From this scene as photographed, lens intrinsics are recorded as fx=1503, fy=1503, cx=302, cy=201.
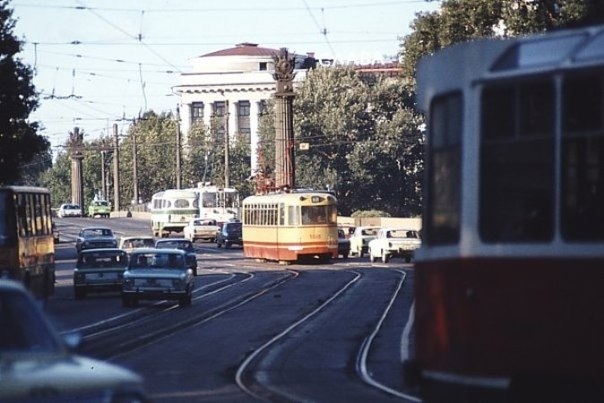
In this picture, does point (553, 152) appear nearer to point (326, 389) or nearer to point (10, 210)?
point (326, 389)

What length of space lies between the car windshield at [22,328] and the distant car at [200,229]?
80898 mm

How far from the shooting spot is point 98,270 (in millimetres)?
44438

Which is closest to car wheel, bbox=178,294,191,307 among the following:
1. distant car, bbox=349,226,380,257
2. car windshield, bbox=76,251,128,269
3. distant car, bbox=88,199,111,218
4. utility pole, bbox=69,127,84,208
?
car windshield, bbox=76,251,128,269

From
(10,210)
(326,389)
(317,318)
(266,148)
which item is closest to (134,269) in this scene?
(10,210)

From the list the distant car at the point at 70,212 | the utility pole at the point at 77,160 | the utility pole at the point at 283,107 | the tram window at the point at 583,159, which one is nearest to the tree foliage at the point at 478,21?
the tram window at the point at 583,159

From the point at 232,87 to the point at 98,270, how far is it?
10066 cm

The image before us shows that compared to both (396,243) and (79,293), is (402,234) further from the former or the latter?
(79,293)

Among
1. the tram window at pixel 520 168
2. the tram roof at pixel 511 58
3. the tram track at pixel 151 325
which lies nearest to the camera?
the tram roof at pixel 511 58

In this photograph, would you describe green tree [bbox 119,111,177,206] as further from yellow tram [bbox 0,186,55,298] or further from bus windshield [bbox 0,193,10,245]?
bus windshield [bbox 0,193,10,245]

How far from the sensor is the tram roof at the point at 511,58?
1122 centimetres

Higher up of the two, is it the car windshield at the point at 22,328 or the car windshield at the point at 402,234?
the car windshield at the point at 22,328

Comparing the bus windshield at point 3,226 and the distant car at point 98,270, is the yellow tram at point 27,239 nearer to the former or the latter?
the bus windshield at point 3,226

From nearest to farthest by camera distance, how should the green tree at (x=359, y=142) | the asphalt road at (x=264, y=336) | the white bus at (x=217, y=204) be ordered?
the asphalt road at (x=264, y=336) < the white bus at (x=217, y=204) < the green tree at (x=359, y=142)

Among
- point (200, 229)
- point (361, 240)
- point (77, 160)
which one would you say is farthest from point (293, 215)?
point (77, 160)
